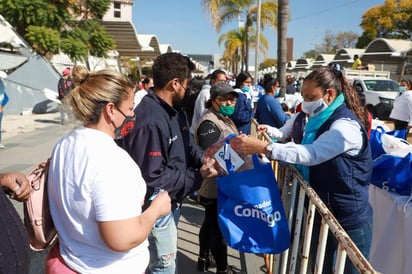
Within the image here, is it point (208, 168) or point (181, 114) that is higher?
point (181, 114)

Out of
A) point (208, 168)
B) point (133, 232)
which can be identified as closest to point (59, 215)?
point (133, 232)

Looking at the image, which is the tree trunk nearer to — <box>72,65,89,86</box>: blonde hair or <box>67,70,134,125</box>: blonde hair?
<box>72,65,89,86</box>: blonde hair

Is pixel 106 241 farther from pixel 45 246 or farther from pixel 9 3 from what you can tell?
pixel 9 3

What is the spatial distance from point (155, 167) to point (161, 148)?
0.13 m

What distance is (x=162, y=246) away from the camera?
217 centimetres

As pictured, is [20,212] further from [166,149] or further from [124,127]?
[124,127]

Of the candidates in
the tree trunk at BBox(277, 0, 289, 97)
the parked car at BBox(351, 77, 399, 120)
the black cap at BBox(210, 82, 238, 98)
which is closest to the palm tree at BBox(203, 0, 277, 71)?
the parked car at BBox(351, 77, 399, 120)

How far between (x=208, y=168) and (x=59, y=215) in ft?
3.27

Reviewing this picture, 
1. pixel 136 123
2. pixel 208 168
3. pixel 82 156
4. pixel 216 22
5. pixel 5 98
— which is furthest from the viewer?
pixel 216 22

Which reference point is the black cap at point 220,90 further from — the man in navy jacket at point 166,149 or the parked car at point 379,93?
the parked car at point 379,93

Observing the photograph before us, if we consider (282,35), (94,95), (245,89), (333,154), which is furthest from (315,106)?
(282,35)

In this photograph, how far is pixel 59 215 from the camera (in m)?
1.59

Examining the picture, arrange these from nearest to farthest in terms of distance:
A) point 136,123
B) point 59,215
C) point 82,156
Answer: point 82,156 → point 59,215 → point 136,123

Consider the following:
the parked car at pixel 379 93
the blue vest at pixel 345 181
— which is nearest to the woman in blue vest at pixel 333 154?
the blue vest at pixel 345 181
